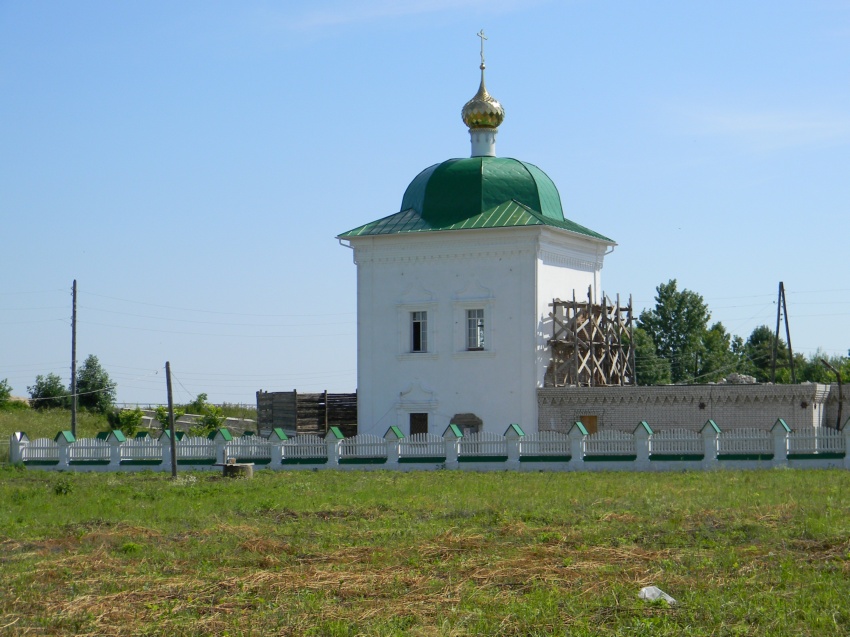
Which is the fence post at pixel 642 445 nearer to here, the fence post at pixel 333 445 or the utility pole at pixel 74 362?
the fence post at pixel 333 445

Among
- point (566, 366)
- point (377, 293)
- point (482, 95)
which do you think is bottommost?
point (566, 366)

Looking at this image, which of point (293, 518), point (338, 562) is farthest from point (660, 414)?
point (338, 562)

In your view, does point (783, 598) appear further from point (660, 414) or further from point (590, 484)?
point (660, 414)

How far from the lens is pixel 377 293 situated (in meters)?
29.9

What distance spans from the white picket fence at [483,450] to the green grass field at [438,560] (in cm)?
298

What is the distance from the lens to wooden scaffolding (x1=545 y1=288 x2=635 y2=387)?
93.7 ft

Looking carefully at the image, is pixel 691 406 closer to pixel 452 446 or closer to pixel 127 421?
pixel 452 446

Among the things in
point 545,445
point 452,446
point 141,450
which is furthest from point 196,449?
point 545,445

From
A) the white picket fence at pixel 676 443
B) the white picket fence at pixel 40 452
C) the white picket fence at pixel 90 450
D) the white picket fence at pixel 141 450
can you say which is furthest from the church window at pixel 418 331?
the white picket fence at pixel 40 452

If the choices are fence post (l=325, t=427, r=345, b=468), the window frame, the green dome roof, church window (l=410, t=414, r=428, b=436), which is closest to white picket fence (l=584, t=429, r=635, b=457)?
fence post (l=325, t=427, r=345, b=468)

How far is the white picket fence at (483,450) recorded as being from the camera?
22.7 metres

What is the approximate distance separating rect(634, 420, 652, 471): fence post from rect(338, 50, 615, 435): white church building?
4.65m

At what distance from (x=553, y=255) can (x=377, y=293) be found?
4644mm

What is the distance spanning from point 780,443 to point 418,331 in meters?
10.2
